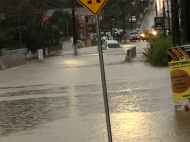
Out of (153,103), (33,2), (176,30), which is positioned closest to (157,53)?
(176,30)

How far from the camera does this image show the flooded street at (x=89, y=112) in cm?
917

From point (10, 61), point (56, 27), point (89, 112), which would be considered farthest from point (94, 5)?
point (56, 27)

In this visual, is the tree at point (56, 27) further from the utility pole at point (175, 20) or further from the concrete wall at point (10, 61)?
the utility pole at point (175, 20)

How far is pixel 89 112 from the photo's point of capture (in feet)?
38.6

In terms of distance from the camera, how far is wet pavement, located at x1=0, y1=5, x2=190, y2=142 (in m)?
9.16

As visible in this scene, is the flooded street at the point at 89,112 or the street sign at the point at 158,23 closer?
the flooded street at the point at 89,112

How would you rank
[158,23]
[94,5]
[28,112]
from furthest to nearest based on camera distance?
[158,23] < [28,112] < [94,5]

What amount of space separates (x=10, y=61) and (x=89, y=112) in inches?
776

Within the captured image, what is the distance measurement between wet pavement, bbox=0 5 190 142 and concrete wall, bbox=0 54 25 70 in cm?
979

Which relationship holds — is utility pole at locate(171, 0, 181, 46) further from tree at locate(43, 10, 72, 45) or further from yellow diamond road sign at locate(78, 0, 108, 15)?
tree at locate(43, 10, 72, 45)

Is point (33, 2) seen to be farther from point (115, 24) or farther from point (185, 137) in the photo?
point (115, 24)

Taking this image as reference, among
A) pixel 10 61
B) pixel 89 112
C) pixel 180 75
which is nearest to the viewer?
pixel 180 75

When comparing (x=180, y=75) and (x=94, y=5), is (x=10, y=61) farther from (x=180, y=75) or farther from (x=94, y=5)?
(x=94, y=5)

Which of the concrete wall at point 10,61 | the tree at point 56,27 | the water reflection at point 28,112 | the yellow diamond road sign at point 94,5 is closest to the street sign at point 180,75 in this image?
the water reflection at point 28,112
